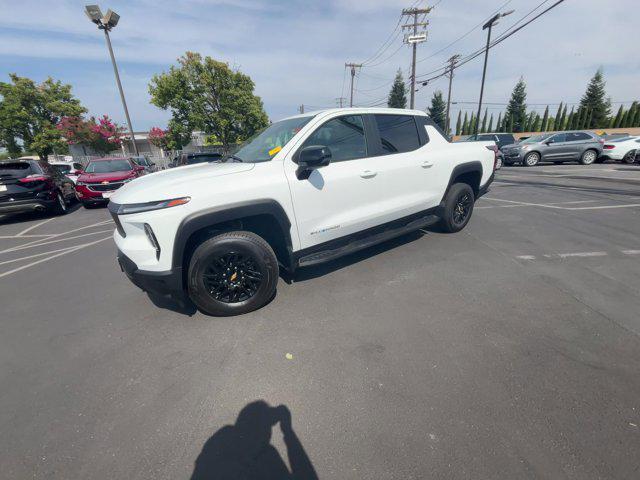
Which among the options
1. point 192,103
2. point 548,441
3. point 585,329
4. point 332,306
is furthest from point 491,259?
point 192,103

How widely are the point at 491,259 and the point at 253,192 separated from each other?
3.22 metres

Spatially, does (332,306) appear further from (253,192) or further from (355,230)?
(253,192)

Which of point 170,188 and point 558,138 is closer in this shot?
point 170,188

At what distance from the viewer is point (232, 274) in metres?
2.70

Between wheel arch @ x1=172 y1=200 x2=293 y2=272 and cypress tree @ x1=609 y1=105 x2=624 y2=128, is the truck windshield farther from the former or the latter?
cypress tree @ x1=609 y1=105 x2=624 y2=128

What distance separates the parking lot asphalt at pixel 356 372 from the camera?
1.56 meters

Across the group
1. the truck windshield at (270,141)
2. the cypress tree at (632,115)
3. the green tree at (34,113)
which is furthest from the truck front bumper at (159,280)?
the cypress tree at (632,115)

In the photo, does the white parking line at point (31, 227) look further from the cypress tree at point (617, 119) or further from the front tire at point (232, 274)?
the cypress tree at point (617, 119)

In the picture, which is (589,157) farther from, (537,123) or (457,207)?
(537,123)

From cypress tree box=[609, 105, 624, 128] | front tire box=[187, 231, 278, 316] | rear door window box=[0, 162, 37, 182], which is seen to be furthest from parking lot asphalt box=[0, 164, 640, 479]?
cypress tree box=[609, 105, 624, 128]

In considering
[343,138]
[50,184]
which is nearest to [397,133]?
[343,138]

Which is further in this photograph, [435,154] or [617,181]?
[617,181]

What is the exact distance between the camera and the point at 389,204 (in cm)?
351

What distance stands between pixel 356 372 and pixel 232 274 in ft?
4.57
